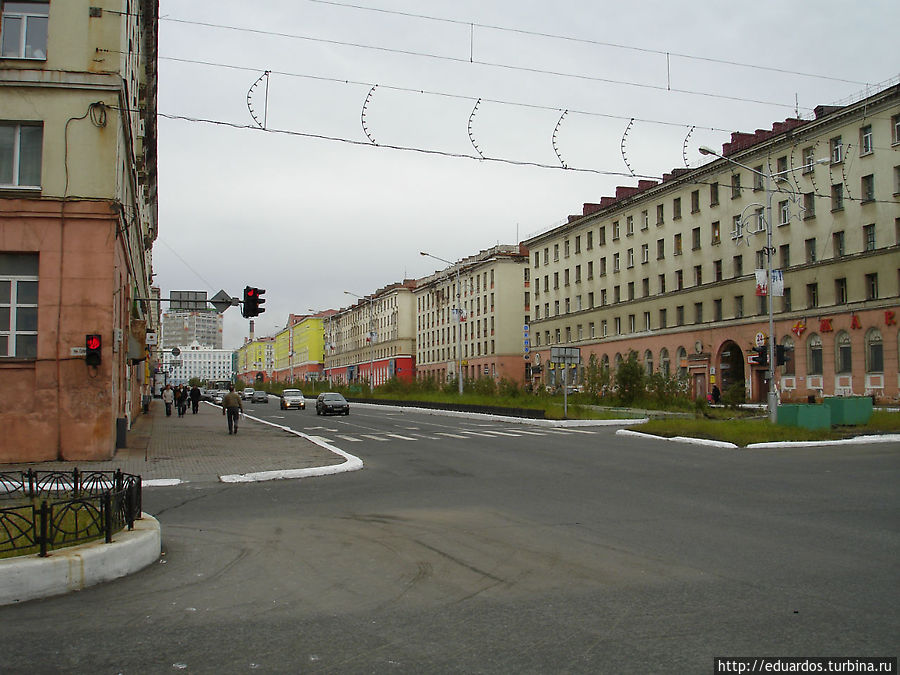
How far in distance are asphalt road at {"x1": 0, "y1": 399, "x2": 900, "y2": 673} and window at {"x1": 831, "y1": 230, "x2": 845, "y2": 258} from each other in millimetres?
39736

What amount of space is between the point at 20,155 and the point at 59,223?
1.90 meters

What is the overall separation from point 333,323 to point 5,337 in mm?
147764

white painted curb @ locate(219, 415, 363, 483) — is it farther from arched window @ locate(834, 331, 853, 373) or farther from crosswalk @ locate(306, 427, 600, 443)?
arched window @ locate(834, 331, 853, 373)

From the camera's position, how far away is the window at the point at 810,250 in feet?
169

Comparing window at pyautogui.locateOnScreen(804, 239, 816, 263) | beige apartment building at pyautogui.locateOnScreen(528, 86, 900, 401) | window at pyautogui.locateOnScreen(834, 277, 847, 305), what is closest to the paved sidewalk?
beige apartment building at pyautogui.locateOnScreen(528, 86, 900, 401)

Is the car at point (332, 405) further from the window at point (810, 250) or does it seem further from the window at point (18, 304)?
the window at point (18, 304)

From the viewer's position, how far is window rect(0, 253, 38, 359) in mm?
18406

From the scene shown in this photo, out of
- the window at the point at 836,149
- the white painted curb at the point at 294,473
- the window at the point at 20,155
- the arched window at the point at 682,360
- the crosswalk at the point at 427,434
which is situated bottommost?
the crosswalk at the point at 427,434

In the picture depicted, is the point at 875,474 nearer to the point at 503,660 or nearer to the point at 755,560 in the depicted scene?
the point at 755,560

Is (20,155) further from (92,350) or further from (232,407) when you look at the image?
(232,407)

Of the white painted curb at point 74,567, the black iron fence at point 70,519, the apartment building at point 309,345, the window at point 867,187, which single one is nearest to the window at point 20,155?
the black iron fence at point 70,519

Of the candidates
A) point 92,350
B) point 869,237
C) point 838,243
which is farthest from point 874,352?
point 92,350

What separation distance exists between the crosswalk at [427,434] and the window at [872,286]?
2436cm

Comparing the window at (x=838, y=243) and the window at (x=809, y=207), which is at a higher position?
the window at (x=809, y=207)
